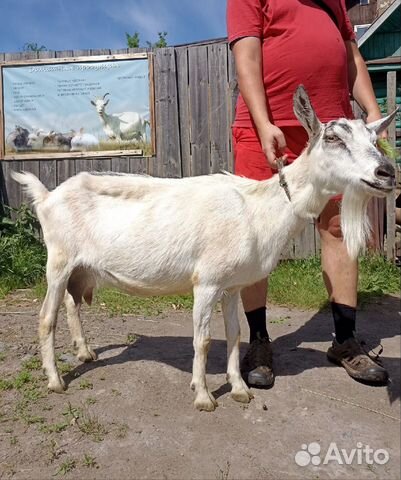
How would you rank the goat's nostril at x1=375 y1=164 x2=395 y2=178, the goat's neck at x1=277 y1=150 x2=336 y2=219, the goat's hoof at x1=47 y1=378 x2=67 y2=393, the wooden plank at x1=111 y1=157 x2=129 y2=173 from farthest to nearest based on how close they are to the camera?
the wooden plank at x1=111 y1=157 x2=129 y2=173 → the goat's hoof at x1=47 y1=378 x2=67 y2=393 → the goat's neck at x1=277 y1=150 x2=336 y2=219 → the goat's nostril at x1=375 y1=164 x2=395 y2=178

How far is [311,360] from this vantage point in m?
3.74

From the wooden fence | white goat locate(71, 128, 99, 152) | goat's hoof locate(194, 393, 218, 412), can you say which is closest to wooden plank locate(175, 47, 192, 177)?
the wooden fence

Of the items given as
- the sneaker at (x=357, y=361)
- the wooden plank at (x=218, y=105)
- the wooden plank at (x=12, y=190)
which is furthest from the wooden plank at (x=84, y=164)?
the sneaker at (x=357, y=361)

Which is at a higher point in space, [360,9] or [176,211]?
[360,9]

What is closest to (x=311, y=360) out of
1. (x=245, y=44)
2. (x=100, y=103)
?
(x=245, y=44)

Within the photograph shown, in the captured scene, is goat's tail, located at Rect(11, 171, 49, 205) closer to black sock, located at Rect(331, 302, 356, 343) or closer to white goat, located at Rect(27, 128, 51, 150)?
black sock, located at Rect(331, 302, 356, 343)

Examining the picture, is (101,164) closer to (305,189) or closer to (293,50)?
(293,50)

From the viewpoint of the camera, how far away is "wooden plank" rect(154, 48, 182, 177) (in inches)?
265

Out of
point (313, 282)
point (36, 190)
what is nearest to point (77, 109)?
point (313, 282)

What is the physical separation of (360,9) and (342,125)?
2728 cm

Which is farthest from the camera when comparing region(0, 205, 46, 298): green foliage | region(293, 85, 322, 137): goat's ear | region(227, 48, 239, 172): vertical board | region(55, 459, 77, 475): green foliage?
region(227, 48, 239, 172): vertical board

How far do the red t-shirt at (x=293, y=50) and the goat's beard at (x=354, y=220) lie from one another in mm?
770

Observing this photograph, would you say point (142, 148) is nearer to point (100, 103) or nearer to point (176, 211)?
point (100, 103)

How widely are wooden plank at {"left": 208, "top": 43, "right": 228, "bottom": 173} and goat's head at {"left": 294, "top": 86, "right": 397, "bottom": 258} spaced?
151 inches
